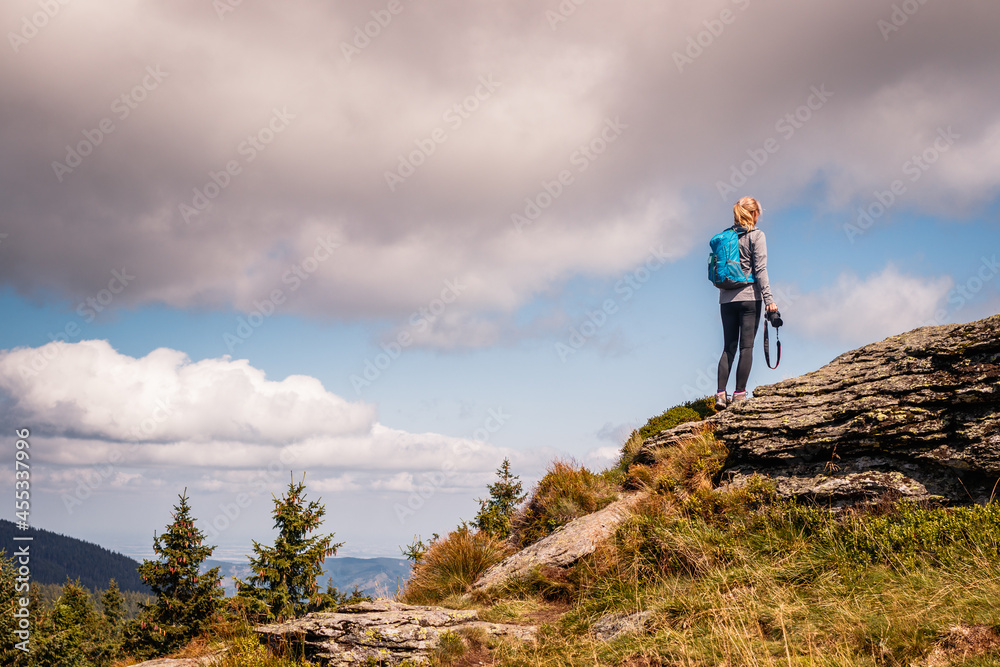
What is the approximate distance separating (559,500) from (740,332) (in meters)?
4.95

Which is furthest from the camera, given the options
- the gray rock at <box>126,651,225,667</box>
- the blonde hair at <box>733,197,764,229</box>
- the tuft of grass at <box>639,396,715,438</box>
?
the tuft of grass at <box>639,396,715,438</box>

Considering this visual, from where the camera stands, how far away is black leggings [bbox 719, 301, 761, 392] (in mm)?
10609

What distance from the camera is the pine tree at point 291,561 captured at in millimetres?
17703

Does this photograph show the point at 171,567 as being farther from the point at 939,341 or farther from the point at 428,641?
the point at 939,341

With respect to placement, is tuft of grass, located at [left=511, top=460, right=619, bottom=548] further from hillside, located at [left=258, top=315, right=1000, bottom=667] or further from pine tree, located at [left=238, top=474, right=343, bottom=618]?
pine tree, located at [left=238, top=474, right=343, bottom=618]

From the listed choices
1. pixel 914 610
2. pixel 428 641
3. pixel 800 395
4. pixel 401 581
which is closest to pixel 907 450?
pixel 800 395

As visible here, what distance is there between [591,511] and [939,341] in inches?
250

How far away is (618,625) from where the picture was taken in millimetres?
6113

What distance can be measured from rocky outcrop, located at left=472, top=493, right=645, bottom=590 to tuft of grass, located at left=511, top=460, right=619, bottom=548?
100 cm

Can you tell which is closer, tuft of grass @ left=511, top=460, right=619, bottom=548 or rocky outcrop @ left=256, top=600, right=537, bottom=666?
rocky outcrop @ left=256, top=600, right=537, bottom=666

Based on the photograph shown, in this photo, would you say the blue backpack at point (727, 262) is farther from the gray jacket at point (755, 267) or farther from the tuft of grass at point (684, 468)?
the tuft of grass at point (684, 468)

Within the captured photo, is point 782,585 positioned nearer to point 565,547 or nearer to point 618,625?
point 618,625

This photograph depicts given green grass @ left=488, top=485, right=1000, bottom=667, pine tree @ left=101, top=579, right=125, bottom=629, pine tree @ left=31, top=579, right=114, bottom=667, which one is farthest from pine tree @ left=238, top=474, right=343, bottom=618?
pine tree @ left=101, top=579, right=125, bottom=629

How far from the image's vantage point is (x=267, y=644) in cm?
719
